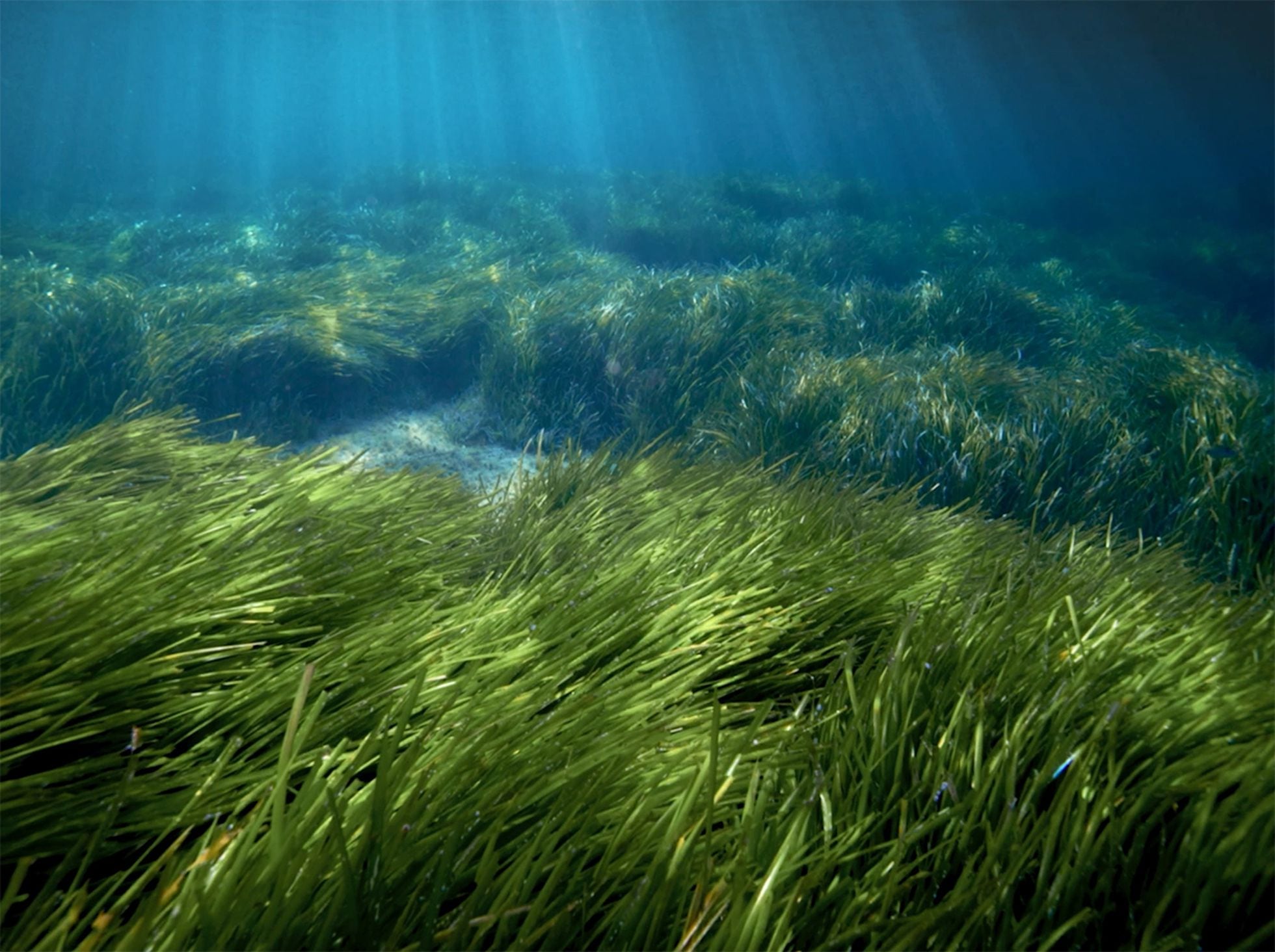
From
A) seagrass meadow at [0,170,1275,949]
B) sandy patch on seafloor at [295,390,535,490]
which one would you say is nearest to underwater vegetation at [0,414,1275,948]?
seagrass meadow at [0,170,1275,949]

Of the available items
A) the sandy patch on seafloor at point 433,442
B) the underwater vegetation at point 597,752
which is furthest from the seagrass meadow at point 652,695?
the sandy patch on seafloor at point 433,442

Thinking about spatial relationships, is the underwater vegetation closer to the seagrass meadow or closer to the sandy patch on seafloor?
the seagrass meadow

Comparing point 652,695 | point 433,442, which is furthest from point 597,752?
point 433,442

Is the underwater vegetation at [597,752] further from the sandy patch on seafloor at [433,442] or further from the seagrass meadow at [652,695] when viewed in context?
the sandy patch on seafloor at [433,442]

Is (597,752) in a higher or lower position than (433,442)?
higher

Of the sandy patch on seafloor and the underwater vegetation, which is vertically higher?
the underwater vegetation

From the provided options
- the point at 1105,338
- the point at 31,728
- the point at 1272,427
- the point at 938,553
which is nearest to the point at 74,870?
the point at 31,728

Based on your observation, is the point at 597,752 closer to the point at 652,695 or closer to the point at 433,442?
the point at 652,695

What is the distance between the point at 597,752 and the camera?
52.8 inches

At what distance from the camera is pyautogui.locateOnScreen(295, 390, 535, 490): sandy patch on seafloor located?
6.33 meters

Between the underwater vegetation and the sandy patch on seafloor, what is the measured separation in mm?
3990

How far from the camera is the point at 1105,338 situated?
940 cm

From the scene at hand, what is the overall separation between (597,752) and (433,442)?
5800 mm

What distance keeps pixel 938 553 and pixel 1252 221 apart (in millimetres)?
24785
